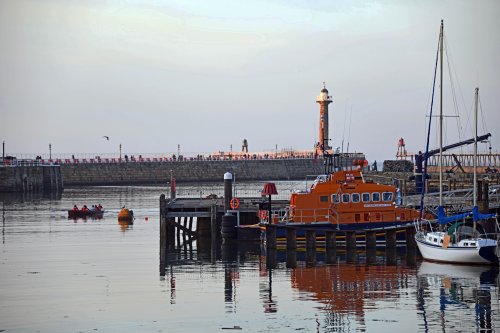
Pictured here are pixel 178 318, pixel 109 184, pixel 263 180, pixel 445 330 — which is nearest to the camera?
pixel 445 330

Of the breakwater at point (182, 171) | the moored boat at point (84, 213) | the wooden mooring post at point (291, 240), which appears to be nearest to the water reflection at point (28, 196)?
the breakwater at point (182, 171)

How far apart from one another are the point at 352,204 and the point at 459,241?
28.0 feet

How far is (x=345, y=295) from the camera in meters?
39.7

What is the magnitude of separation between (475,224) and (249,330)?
1858cm

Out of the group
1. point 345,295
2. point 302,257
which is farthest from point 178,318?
point 302,257

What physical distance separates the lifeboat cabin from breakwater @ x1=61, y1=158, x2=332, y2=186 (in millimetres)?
92025

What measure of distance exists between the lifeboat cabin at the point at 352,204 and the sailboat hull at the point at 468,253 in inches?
258

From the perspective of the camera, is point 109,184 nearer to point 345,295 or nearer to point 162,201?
point 162,201

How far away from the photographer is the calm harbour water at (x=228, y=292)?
3450cm

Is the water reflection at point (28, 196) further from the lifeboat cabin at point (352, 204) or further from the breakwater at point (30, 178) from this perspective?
the lifeboat cabin at point (352, 204)

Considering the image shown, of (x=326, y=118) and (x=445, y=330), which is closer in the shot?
(x=445, y=330)

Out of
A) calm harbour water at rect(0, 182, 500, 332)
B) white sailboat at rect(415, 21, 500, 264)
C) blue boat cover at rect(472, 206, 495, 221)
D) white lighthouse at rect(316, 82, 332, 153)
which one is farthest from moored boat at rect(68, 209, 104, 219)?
white lighthouse at rect(316, 82, 332, 153)

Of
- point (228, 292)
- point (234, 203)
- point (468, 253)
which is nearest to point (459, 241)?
point (468, 253)

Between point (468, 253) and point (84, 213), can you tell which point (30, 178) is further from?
point (468, 253)
